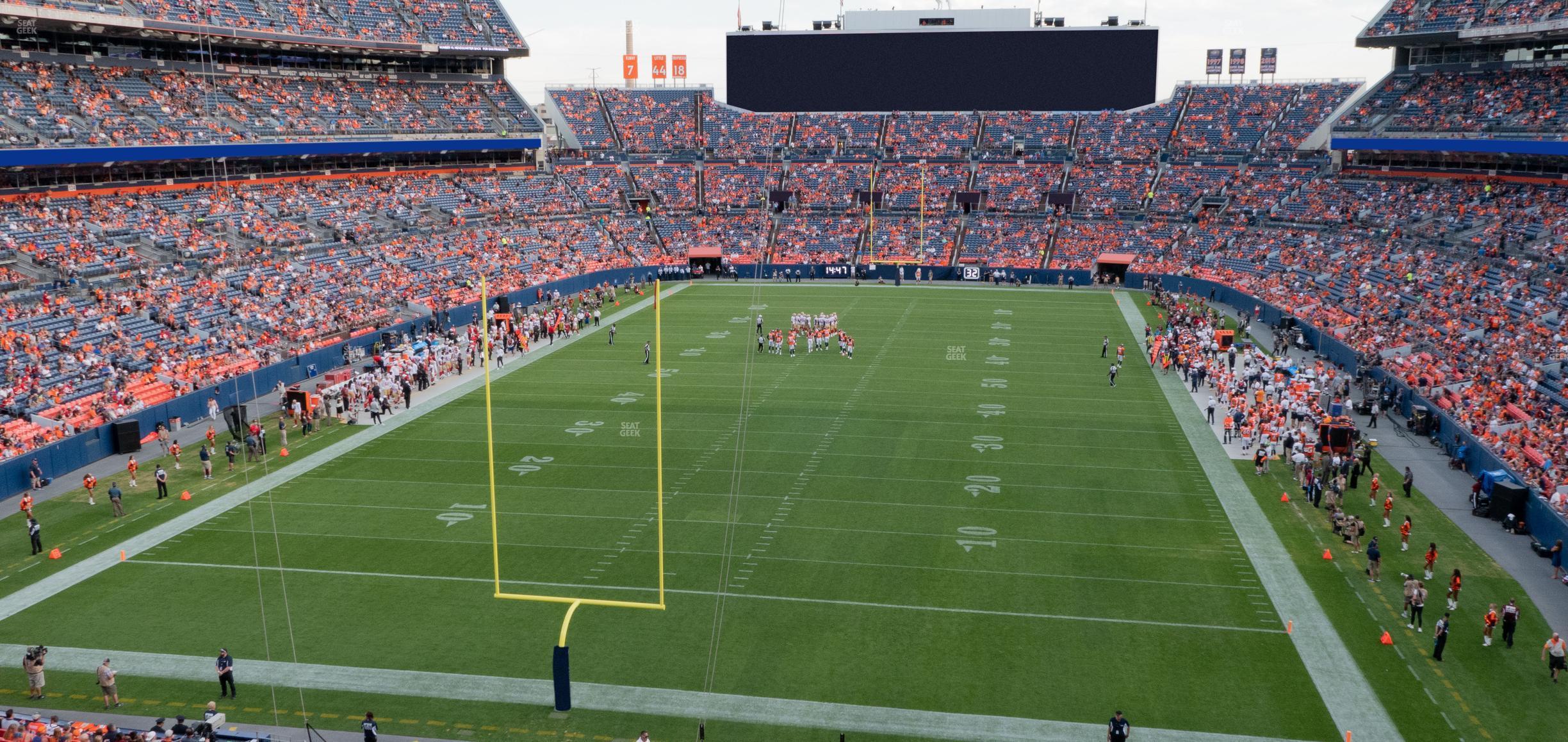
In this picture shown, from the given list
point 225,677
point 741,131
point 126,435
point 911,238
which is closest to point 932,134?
point 911,238

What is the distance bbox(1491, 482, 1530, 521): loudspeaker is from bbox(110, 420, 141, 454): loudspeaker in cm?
2831

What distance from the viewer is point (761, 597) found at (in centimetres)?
1770

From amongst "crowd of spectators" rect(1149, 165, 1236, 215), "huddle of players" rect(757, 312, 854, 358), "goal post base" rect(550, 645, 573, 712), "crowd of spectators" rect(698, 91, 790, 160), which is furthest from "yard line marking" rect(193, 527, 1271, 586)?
"crowd of spectators" rect(698, 91, 790, 160)

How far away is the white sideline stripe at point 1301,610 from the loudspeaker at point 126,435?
23752 mm

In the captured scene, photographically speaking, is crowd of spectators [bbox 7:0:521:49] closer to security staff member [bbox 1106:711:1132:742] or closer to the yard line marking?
the yard line marking

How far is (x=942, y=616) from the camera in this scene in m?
16.9

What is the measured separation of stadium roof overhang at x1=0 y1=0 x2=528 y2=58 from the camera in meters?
38.2

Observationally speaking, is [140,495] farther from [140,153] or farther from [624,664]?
[140,153]

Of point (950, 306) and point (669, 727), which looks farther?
point (950, 306)

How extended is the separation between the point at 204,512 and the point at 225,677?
8.51 meters

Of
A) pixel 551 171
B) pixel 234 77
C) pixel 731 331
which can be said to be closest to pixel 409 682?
pixel 731 331

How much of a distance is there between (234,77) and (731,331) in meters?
25.9

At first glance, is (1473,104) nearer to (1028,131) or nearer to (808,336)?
(1028,131)

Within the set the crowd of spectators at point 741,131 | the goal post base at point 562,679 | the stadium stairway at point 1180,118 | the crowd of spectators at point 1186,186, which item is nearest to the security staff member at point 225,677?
the goal post base at point 562,679
